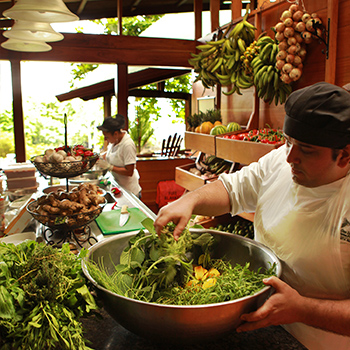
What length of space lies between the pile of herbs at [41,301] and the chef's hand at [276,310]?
1.42 feet

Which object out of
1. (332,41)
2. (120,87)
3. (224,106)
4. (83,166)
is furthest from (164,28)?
(83,166)

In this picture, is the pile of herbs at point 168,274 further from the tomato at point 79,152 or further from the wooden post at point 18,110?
the wooden post at point 18,110

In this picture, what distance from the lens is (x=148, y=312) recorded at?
90 cm

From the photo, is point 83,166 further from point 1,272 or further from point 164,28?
point 164,28

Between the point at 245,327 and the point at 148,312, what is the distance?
0.89 ft

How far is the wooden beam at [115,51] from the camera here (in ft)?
17.4

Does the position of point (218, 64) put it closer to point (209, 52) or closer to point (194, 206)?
point (209, 52)

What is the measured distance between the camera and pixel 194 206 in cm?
148

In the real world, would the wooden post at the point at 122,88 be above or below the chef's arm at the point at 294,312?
above

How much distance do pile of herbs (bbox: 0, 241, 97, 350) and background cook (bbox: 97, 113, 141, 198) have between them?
127 inches

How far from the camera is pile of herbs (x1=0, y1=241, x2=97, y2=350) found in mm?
875

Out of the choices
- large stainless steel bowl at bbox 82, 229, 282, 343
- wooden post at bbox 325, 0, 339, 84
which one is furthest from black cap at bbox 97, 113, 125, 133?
large stainless steel bowl at bbox 82, 229, 282, 343

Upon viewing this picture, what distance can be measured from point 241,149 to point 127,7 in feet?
15.4

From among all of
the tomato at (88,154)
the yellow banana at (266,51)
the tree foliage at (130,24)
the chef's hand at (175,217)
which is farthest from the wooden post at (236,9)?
the tree foliage at (130,24)
